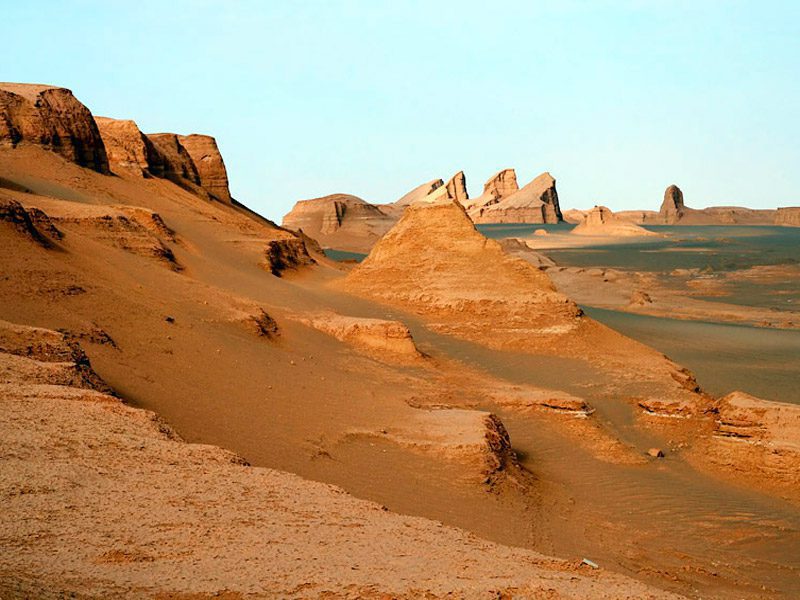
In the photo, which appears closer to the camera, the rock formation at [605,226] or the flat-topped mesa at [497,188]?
the rock formation at [605,226]

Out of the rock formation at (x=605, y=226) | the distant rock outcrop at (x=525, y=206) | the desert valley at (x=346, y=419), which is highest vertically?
the distant rock outcrop at (x=525, y=206)

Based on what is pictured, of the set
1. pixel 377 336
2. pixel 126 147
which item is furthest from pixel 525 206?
pixel 377 336

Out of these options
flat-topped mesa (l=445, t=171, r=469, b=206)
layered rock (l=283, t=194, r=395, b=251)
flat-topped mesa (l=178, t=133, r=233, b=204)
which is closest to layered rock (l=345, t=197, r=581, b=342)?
flat-topped mesa (l=178, t=133, r=233, b=204)

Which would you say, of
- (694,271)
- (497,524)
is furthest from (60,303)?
(694,271)

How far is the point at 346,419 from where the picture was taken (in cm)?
1010

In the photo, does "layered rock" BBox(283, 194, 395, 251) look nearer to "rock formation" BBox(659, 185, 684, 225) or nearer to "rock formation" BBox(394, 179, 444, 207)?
"rock formation" BBox(394, 179, 444, 207)

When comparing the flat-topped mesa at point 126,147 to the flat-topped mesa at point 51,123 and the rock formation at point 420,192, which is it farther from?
the rock formation at point 420,192

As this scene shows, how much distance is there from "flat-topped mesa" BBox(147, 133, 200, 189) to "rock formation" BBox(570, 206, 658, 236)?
65.8 metres

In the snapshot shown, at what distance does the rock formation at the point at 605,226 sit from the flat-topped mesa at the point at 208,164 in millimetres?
63474

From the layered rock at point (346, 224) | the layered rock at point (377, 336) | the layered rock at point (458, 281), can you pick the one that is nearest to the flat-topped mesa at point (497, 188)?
the layered rock at point (346, 224)

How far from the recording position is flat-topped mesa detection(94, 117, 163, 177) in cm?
2938

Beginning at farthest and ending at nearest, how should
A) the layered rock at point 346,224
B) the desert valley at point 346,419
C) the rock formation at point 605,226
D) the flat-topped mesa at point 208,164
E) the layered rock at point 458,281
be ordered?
the rock formation at point 605,226 < the layered rock at point 346,224 < the flat-topped mesa at point 208,164 < the layered rock at point 458,281 < the desert valley at point 346,419

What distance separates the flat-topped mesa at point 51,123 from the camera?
2450cm

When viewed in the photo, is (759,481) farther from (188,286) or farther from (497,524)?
(188,286)
